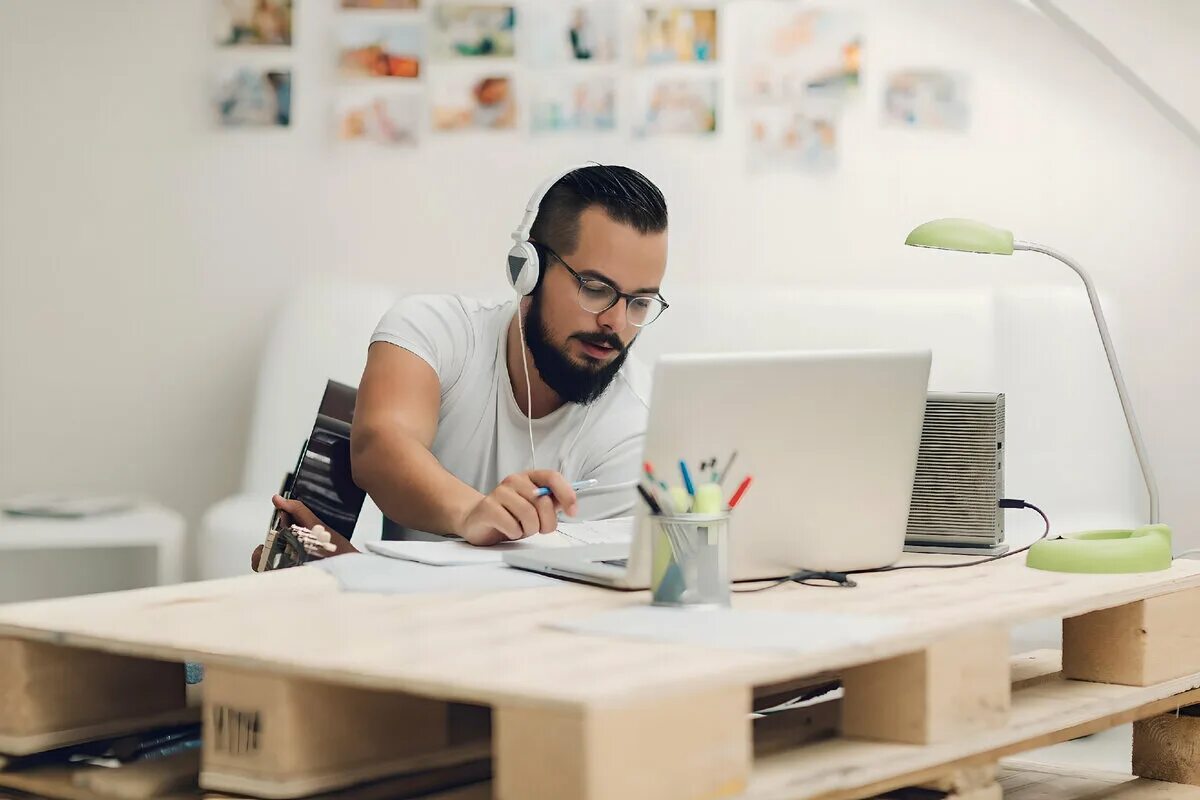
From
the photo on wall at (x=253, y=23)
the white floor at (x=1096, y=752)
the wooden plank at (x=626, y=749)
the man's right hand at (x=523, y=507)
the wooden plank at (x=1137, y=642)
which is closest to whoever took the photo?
the wooden plank at (x=626, y=749)

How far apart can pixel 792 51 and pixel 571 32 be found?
0.50 metres

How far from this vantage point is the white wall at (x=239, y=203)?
345 cm

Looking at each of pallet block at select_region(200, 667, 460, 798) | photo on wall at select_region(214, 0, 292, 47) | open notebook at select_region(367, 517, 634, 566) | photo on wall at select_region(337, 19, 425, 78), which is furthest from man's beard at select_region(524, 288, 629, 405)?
photo on wall at select_region(214, 0, 292, 47)

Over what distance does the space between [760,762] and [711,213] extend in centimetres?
244

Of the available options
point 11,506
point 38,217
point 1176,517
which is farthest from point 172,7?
point 1176,517

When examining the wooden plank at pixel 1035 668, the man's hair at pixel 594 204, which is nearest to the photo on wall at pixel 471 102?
the man's hair at pixel 594 204

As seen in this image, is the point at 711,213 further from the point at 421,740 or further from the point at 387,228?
the point at 421,740

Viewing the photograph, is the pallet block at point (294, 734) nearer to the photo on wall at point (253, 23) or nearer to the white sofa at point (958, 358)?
the white sofa at point (958, 358)

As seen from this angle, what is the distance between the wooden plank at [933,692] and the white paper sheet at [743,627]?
0.04 meters

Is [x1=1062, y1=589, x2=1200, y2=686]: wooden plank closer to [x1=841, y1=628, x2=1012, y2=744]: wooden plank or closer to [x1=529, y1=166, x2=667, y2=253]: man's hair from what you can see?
[x1=841, y1=628, x2=1012, y2=744]: wooden plank

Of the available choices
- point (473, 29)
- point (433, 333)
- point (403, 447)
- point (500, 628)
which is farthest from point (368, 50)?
point (500, 628)

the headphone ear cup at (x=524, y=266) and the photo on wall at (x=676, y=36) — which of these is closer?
the headphone ear cup at (x=524, y=266)

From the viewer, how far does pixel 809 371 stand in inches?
54.8

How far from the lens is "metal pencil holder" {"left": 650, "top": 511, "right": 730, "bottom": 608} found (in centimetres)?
124
